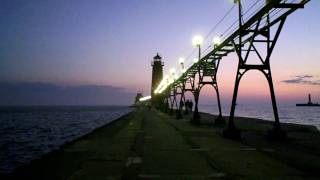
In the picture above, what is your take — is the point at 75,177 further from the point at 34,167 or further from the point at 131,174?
the point at 34,167

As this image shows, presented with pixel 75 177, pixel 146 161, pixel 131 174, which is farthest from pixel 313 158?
pixel 75 177

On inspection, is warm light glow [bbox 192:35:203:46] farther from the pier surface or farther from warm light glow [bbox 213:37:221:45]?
the pier surface

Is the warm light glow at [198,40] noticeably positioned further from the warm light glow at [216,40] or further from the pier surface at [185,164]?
the pier surface at [185,164]

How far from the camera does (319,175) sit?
11.3 meters

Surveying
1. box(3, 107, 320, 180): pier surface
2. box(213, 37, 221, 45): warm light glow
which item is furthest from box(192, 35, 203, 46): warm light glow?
box(3, 107, 320, 180): pier surface

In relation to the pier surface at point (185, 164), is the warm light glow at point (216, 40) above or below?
above

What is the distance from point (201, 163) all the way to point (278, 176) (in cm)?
313

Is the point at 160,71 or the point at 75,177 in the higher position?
the point at 160,71

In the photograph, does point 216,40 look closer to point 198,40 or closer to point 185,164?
point 198,40

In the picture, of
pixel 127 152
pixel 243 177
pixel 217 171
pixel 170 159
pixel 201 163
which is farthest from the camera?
pixel 127 152

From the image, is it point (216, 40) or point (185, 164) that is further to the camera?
point (216, 40)

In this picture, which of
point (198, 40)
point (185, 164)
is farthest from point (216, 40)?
point (185, 164)

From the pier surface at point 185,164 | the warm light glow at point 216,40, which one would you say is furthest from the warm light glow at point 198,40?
the pier surface at point 185,164

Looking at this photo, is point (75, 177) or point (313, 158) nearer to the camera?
point (75, 177)
